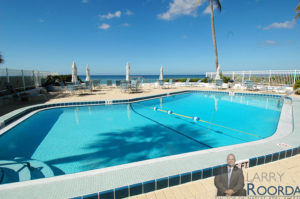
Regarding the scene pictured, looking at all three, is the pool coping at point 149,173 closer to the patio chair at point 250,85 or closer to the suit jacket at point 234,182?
the suit jacket at point 234,182

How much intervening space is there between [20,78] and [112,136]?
10.9m

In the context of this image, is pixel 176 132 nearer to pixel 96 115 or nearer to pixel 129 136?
pixel 129 136

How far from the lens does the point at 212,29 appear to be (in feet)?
49.8

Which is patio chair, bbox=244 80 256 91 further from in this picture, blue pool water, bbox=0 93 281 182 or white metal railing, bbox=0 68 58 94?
white metal railing, bbox=0 68 58 94

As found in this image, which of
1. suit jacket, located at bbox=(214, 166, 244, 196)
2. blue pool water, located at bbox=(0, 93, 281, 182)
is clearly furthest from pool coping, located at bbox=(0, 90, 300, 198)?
blue pool water, located at bbox=(0, 93, 281, 182)

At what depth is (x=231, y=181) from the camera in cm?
131

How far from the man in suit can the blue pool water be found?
Answer: 186cm

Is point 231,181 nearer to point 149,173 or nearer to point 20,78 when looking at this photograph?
point 149,173

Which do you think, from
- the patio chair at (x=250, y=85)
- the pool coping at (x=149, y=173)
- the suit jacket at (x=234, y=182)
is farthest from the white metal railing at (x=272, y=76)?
the suit jacket at (x=234, y=182)

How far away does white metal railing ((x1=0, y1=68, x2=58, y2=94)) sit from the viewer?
872 centimetres

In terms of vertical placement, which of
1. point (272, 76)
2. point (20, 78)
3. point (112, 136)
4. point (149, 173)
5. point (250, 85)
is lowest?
point (112, 136)

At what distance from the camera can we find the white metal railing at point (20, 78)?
872 centimetres

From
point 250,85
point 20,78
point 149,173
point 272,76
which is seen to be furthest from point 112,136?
point 272,76

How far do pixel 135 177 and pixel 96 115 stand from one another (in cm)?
457
